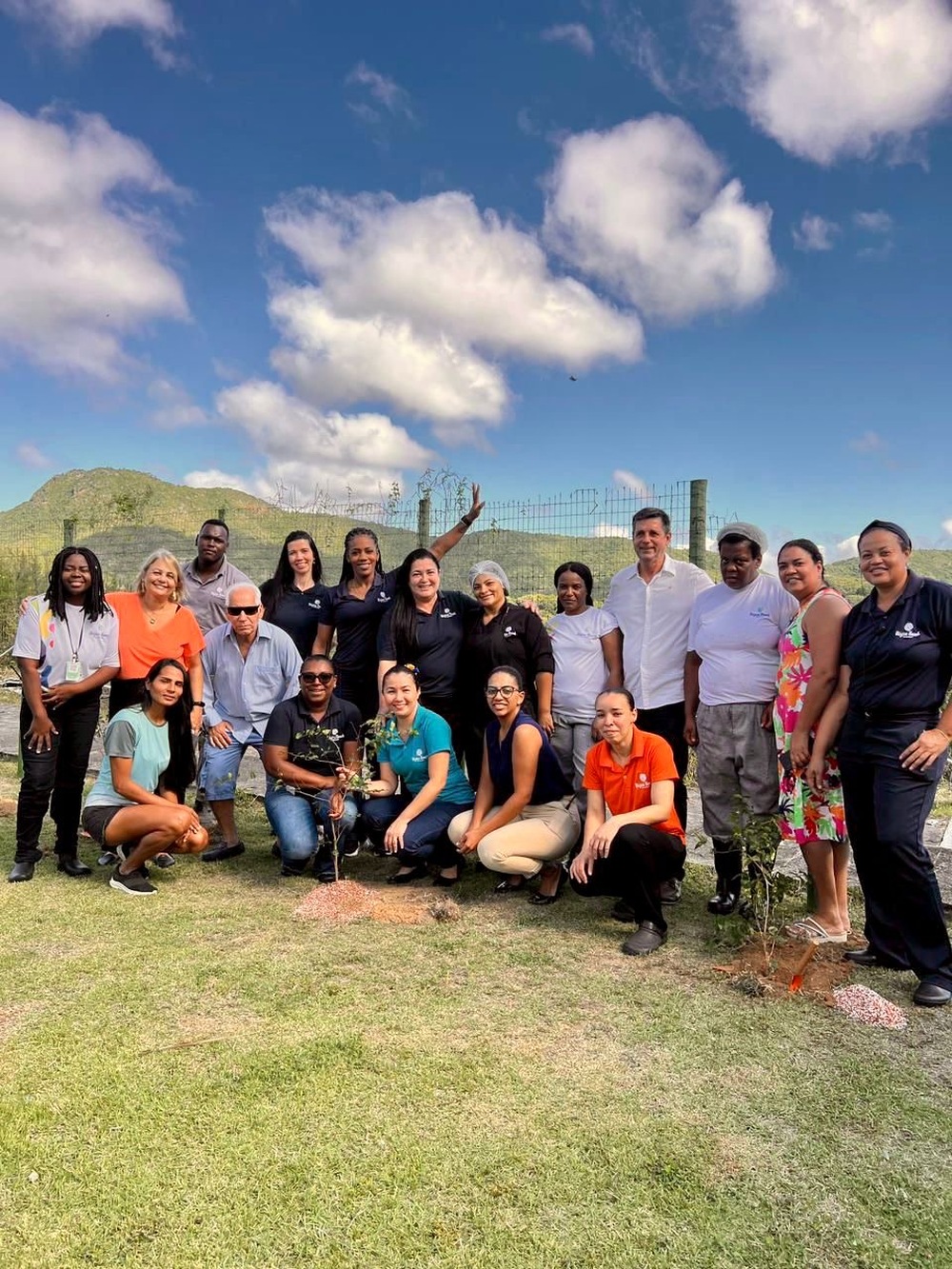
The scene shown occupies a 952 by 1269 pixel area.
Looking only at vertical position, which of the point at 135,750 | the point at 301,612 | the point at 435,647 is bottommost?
the point at 135,750

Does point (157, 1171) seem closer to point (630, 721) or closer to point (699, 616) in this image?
point (630, 721)

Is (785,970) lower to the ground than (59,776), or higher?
lower

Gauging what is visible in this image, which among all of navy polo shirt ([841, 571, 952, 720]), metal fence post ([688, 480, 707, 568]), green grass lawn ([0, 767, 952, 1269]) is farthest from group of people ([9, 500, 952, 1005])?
metal fence post ([688, 480, 707, 568])

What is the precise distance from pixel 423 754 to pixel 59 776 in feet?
6.56

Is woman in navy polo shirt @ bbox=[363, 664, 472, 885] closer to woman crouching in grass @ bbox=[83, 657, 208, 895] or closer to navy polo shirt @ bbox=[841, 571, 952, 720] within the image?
woman crouching in grass @ bbox=[83, 657, 208, 895]

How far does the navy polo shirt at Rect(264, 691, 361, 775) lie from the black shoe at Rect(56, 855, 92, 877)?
3.92 ft

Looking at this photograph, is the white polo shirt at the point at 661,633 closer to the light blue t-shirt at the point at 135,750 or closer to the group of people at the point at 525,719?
the group of people at the point at 525,719

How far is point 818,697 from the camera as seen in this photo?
3.76 meters

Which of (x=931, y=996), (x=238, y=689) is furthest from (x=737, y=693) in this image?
(x=238, y=689)

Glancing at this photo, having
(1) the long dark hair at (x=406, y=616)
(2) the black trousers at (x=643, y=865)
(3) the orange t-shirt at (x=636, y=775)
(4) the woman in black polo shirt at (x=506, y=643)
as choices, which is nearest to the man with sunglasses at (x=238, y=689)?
(1) the long dark hair at (x=406, y=616)

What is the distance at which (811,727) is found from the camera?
3836mm

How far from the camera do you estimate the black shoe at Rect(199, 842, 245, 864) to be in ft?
17.0

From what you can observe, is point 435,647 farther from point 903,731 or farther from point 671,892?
point 903,731

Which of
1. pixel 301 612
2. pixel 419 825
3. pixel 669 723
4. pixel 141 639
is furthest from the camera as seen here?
pixel 301 612
